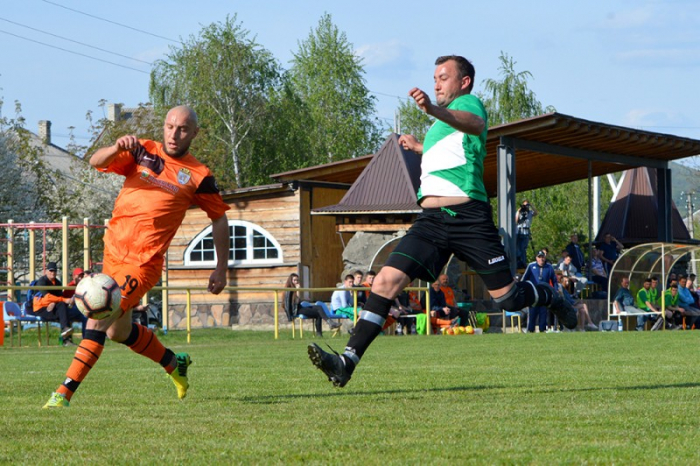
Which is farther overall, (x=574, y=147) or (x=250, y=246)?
(x=250, y=246)

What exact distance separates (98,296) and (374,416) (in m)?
1.89

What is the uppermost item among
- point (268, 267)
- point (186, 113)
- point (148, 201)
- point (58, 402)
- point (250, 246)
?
Answer: point (250, 246)

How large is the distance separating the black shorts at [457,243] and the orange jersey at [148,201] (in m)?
1.43

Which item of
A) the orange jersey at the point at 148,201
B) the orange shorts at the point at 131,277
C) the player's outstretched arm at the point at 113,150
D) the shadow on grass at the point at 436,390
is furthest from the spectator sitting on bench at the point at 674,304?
the player's outstretched arm at the point at 113,150

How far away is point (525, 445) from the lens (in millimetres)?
4410

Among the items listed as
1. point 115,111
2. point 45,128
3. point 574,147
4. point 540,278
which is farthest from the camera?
point 45,128

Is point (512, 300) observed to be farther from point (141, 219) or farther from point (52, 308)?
point (52, 308)

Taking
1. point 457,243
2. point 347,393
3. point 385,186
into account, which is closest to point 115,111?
point 385,186

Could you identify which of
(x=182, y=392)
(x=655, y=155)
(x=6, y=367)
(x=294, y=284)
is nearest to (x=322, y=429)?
(x=182, y=392)

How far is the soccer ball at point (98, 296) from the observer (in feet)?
21.1

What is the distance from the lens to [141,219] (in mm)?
6836

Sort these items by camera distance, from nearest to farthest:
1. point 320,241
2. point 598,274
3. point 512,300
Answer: point 512,300 → point 598,274 → point 320,241

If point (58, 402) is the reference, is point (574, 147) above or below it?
above

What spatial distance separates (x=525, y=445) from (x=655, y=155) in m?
28.5
